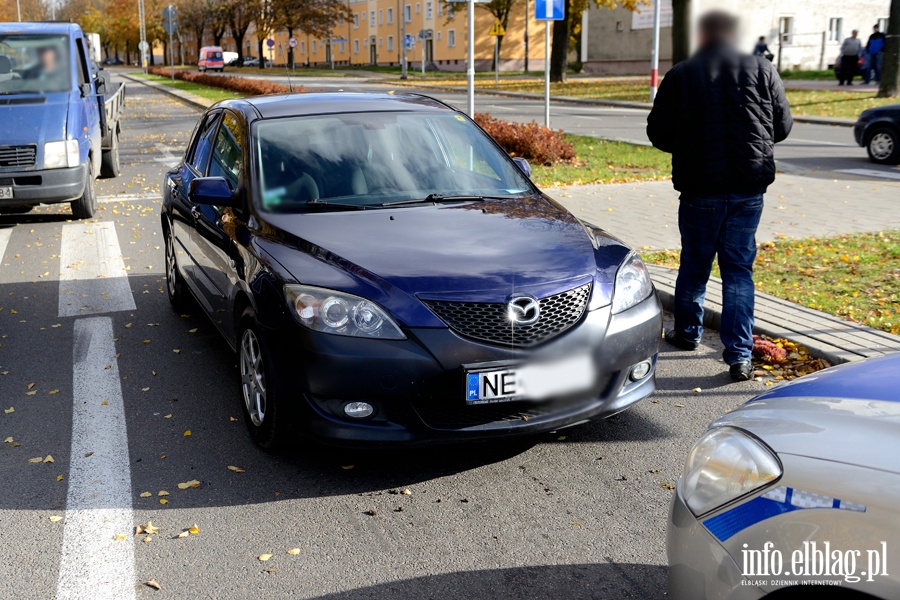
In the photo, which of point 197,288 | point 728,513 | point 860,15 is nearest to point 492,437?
point 728,513

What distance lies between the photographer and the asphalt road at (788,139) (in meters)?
15.1

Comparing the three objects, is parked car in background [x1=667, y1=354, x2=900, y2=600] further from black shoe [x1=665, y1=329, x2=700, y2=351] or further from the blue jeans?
black shoe [x1=665, y1=329, x2=700, y2=351]

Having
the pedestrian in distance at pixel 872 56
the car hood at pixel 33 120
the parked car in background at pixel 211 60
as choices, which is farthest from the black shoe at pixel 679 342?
the parked car in background at pixel 211 60

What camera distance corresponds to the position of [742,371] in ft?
18.3

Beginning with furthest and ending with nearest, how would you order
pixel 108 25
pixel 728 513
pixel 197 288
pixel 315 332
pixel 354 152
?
pixel 108 25 < pixel 197 288 < pixel 354 152 < pixel 315 332 < pixel 728 513

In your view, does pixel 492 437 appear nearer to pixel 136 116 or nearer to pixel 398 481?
pixel 398 481

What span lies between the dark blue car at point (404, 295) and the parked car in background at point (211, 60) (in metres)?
75.1

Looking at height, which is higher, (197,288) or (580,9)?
(580,9)

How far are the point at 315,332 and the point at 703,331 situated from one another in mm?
3593

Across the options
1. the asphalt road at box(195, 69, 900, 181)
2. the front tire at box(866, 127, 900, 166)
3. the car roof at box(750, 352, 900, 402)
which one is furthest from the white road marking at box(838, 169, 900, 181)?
the car roof at box(750, 352, 900, 402)

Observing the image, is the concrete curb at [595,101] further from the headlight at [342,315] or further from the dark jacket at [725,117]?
the headlight at [342,315]

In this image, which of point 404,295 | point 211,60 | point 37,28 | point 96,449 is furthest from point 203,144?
point 211,60

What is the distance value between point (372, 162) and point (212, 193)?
2.91 feet

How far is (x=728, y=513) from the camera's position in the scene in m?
2.29
